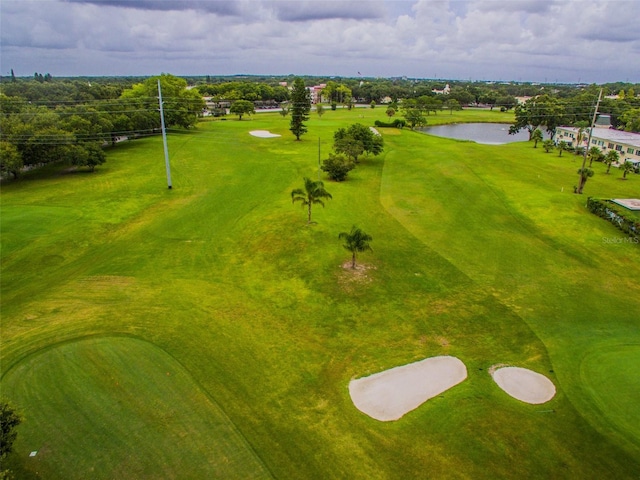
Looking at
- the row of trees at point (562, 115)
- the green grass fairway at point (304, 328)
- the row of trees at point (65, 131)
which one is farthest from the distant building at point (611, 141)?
the row of trees at point (65, 131)

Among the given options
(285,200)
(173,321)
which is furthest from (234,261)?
(285,200)

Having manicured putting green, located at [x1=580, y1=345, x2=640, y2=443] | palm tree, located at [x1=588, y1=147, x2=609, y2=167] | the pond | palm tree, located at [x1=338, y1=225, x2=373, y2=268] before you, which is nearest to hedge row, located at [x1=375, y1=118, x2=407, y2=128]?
the pond

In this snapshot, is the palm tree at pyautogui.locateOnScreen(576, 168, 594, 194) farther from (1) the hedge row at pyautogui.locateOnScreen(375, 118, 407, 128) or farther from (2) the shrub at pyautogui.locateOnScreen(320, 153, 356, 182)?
(1) the hedge row at pyautogui.locateOnScreen(375, 118, 407, 128)

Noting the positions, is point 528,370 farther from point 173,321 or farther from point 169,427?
point 173,321

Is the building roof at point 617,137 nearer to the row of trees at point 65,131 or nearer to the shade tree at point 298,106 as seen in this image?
the shade tree at point 298,106

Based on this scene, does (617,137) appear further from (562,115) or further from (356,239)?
(356,239)

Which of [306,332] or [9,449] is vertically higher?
[9,449]
